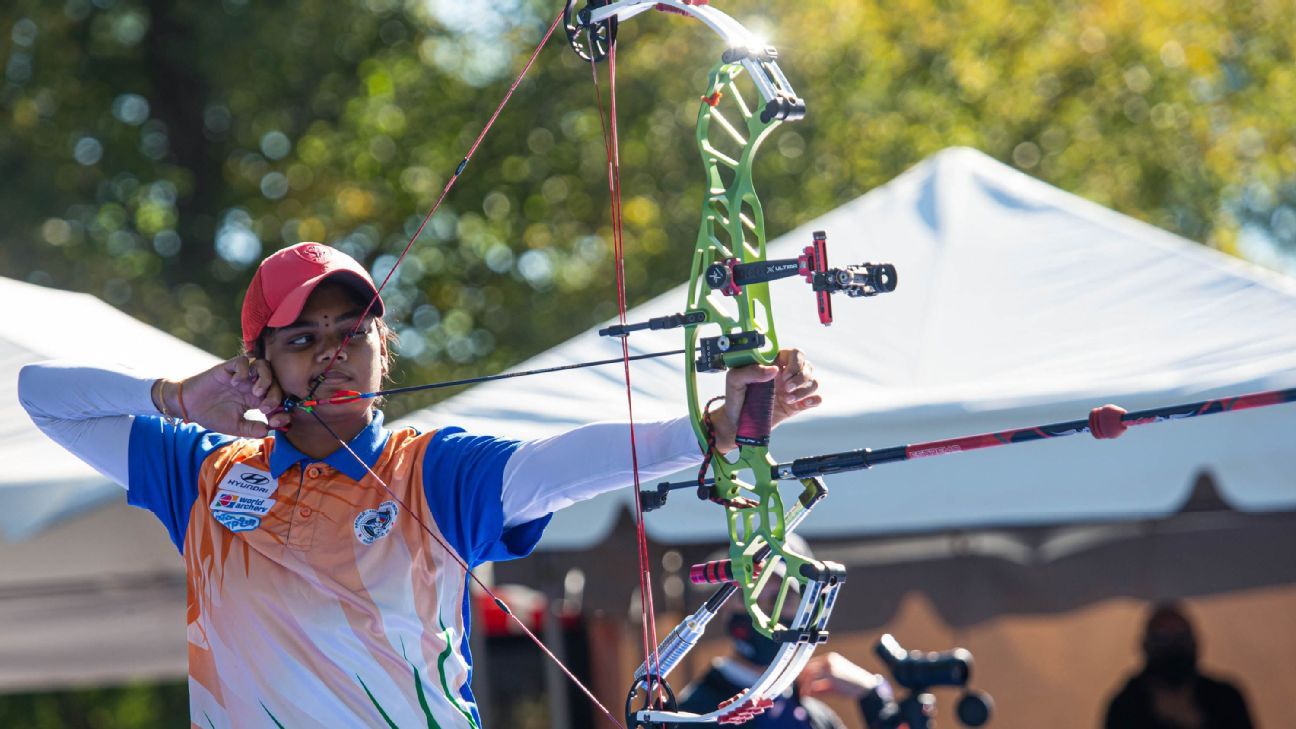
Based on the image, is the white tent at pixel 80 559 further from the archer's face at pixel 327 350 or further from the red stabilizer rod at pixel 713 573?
the red stabilizer rod at pixel 713 573

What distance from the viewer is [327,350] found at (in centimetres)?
213

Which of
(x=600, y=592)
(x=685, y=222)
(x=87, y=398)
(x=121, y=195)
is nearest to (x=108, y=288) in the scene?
(x=121, y=195)

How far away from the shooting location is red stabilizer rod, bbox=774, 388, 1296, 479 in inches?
59.7

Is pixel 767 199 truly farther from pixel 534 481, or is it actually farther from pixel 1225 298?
pixel 534 481

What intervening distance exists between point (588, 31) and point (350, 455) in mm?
673

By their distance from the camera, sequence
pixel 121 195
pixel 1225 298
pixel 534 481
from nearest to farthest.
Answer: pixel 534 481
pixel 1225 298
pixel 121 195

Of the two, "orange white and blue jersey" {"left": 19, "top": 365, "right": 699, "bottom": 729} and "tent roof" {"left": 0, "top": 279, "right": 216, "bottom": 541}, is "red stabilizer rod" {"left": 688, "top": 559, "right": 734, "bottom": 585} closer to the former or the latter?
"orange white and blue jersey" {"left": 19, "top": 365, "right": 699, "bottom": 729}

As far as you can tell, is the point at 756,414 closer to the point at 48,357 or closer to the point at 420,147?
the point at 48,357

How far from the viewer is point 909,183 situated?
470 cm

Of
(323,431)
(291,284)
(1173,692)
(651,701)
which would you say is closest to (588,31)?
(291,284)

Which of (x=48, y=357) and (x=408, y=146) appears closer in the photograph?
(x=48, y=357)

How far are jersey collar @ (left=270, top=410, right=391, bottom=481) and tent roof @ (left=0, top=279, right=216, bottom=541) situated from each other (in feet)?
5.13

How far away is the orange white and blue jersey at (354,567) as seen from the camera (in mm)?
2006

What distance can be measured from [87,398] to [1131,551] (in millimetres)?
3220
